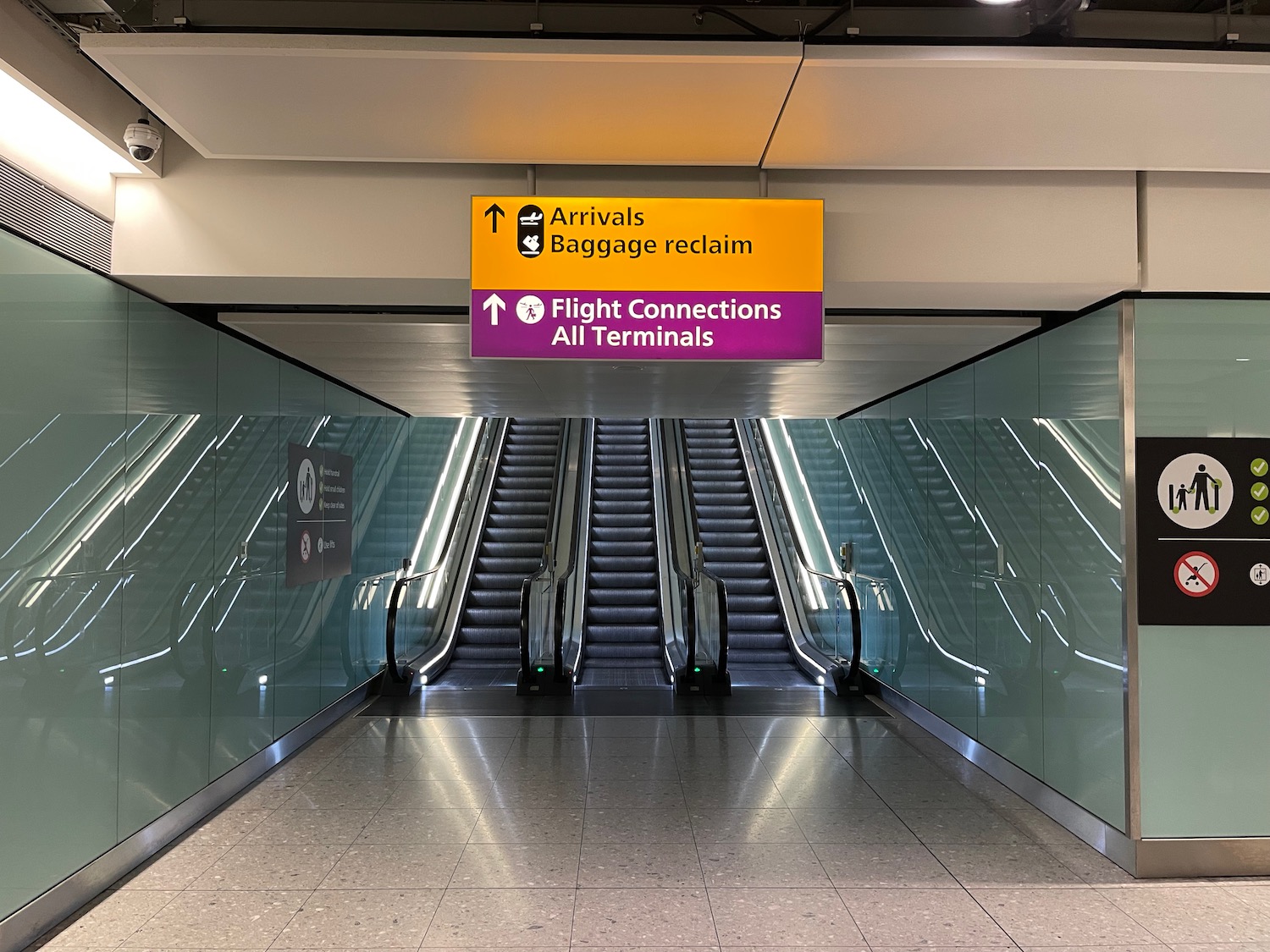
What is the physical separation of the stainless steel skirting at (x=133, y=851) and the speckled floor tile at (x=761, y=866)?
8.04ft

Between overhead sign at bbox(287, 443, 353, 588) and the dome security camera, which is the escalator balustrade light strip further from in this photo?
overhead sign at bbox(287, 443, 353, 588)

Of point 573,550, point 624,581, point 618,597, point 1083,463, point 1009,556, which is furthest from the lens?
point 624,581

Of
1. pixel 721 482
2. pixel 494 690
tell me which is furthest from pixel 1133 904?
pixel 721 482

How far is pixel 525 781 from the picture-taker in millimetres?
5371

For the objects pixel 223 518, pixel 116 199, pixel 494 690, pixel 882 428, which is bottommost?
pixel 494 690

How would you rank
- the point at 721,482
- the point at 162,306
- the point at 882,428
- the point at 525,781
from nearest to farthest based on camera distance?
the point at 162,306 < the point at 525,781 < the point at 882,428 < the point at 721,482

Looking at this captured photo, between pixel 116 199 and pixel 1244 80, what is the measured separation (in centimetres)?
409

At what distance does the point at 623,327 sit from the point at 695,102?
0.78 meters

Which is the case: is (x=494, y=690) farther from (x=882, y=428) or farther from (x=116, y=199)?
(x=116, y=199)

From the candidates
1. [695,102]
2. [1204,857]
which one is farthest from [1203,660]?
[695,102]

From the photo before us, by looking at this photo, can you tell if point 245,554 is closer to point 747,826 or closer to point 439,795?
point 439,795

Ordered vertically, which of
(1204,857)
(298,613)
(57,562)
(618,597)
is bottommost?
(1204,857)

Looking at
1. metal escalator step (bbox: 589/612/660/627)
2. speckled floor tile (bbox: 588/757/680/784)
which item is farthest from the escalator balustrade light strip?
metal escalator step (bbox: 589/612/660/627)

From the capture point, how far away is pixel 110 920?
3.52 meters
